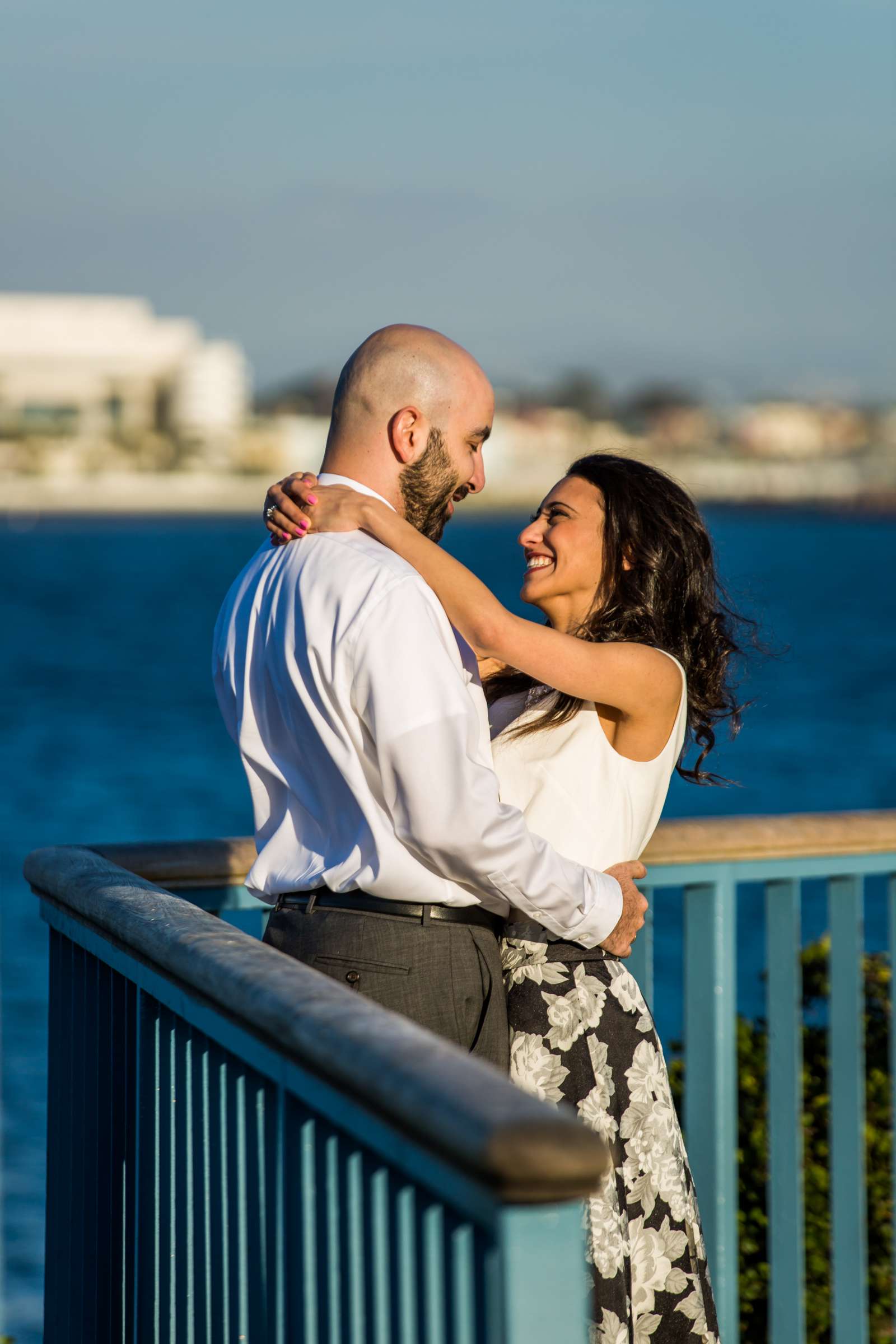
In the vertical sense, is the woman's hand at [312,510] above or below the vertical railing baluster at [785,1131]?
above

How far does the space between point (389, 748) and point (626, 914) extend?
57cm

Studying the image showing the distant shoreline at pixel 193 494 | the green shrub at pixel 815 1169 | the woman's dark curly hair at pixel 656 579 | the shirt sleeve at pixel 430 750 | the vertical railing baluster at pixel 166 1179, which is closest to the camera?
the vertical railing baluster at pixel 166 1179

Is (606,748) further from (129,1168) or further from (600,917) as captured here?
(129,1168)

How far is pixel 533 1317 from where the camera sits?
1.16m

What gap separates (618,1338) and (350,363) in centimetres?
151

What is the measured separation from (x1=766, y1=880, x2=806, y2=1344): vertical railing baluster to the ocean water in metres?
0.50

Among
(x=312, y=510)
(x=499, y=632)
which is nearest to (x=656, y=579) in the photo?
(x=499, y=632)

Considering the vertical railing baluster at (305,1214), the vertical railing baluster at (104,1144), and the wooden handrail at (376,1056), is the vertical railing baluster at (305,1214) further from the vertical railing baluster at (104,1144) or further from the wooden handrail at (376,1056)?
the vertical railing baluster at (104,1144)

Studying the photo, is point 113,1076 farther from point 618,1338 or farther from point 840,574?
point 840,574

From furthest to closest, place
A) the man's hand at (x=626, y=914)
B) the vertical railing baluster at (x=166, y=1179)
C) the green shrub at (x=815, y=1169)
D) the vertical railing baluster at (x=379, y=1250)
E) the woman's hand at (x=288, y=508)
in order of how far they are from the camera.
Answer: the green shrub at (x=815, y=1169)
the man's hand at (x=626, y=914)
the woman's hand at (x=288, y=508)
the vertical railing baluster at (x=166, y=1179)
the vertical railing baluster at (x=379, y=1250)

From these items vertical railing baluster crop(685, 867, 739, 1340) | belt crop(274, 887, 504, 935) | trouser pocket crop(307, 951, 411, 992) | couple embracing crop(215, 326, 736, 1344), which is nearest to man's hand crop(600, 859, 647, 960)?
couple embracing crop(215, 326, 736, 1344)

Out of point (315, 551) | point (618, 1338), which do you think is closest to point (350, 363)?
point (315, 551)

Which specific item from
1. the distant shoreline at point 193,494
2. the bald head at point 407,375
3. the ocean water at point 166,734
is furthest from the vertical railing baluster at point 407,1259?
the distant shoreline at point 193,494

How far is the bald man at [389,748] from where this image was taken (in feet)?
6.90
